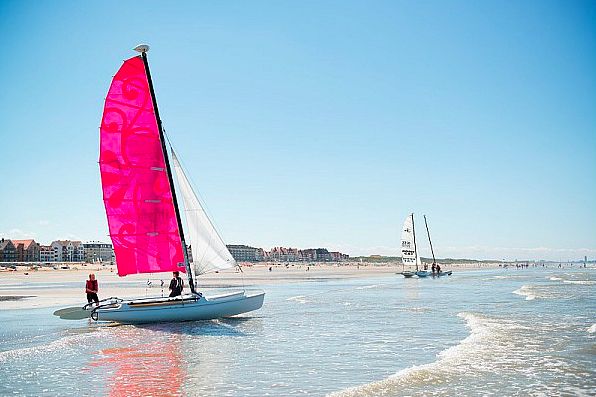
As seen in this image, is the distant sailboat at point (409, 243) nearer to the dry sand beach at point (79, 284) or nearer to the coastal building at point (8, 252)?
the dry sand beach at point (79, 284)

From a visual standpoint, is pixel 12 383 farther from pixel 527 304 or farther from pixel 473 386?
pixel 527 304

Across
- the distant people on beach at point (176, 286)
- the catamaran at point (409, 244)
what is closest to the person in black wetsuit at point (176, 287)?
the distant people on beach at point (176, 286)

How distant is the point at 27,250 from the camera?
17225 centimetres

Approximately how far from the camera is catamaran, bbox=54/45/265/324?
72.9ft

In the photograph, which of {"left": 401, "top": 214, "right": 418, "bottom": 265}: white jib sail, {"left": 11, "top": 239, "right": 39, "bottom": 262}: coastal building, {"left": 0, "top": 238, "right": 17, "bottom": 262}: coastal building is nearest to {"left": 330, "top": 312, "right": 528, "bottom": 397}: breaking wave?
{"left": 401, "top": 214, "right": 418, "bottom": 265}: white jib sail

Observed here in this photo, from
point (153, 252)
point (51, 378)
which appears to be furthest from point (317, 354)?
point (153, 252)

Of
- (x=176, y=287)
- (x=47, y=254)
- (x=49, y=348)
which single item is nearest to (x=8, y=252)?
(x=47, y=254)

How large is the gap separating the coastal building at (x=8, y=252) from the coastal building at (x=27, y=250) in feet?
6.76

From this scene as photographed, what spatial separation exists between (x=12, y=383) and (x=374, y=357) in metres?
8.75

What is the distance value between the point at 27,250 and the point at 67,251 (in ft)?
62.3

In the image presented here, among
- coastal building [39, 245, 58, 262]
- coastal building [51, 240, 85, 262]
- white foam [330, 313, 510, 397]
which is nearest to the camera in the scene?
white foam [330, 313, 510, 397]

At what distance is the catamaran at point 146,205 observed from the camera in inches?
875

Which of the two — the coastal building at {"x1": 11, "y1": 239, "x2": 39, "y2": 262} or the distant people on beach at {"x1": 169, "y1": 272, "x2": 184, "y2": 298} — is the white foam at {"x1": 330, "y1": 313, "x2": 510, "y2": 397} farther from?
the coastal building at {"x1": 11, "y1": 239, "x2": 39, "y2": 262}

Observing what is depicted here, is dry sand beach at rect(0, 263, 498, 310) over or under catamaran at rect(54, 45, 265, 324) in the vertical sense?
under
